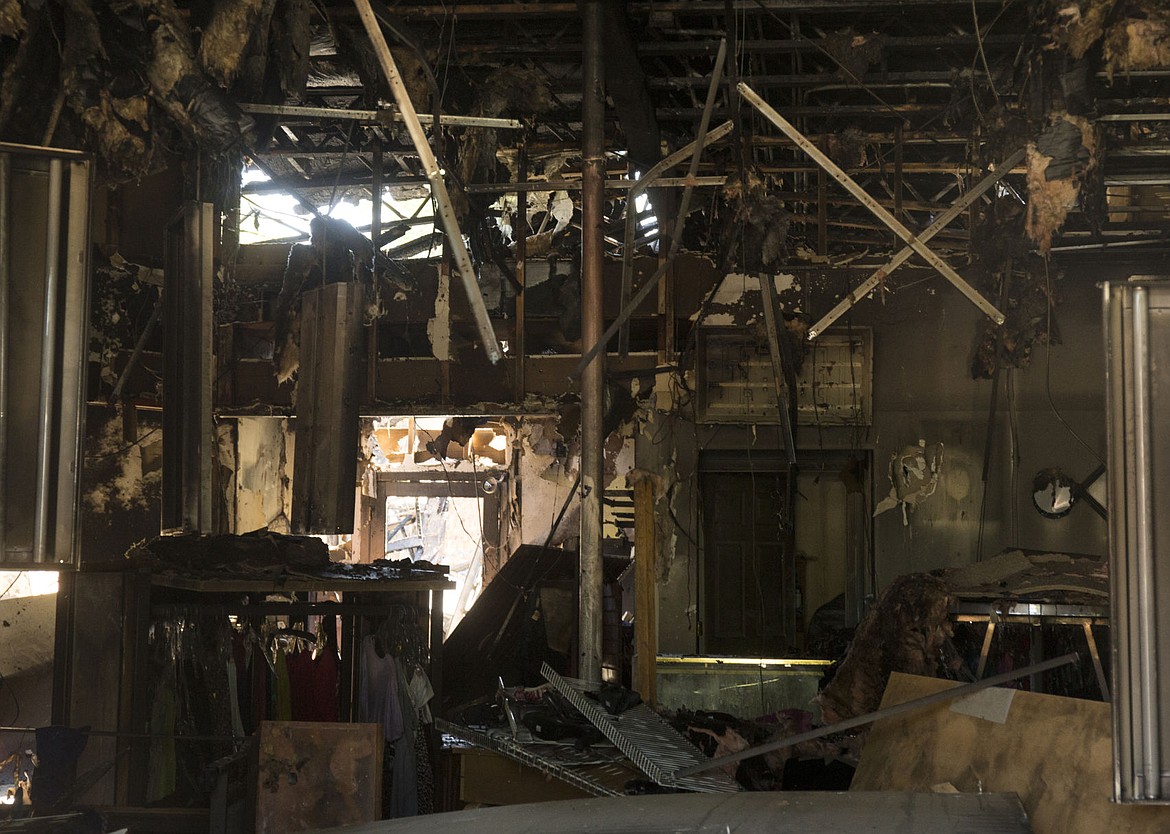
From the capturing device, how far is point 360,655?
7.36m

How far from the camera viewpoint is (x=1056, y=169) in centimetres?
591

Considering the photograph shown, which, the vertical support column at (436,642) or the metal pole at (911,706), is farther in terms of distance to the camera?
the vertical support column at (436,642)

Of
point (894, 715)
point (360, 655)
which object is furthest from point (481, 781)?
point (894, 715)

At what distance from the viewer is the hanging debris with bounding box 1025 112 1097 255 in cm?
580

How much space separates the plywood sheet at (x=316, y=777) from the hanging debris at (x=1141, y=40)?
4.96m

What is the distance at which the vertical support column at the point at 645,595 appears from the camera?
8102 millimetres

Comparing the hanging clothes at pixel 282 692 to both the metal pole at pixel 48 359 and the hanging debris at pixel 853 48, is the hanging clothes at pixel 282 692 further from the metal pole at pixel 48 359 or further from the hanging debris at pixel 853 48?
the hanging debris at pixel 853 48

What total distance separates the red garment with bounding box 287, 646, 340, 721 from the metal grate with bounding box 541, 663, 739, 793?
198 cm

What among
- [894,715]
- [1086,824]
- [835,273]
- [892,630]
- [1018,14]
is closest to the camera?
[1086,824]

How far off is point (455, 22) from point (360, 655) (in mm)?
4350

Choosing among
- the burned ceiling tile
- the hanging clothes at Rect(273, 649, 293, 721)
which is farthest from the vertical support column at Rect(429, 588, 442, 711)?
the burned ceiling tile

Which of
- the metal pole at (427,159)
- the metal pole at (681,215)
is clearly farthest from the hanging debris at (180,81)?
the metal pole at (681,215)

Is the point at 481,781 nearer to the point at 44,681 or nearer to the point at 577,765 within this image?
the point at 577,765

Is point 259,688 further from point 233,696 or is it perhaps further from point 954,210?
point 954,210
